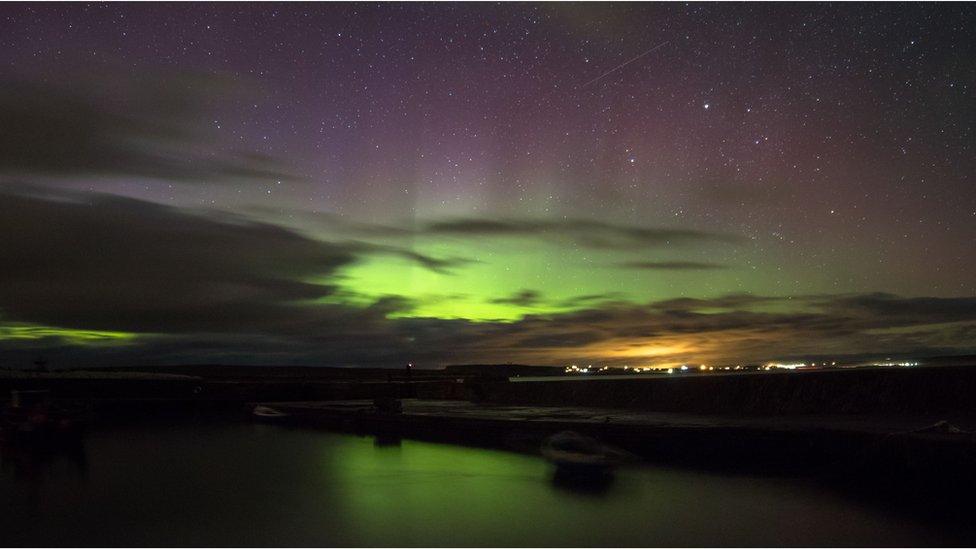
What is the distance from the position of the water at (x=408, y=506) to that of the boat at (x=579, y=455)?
2.69 feet

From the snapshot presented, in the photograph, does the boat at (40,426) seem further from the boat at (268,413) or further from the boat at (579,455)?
the boat at (579,455)

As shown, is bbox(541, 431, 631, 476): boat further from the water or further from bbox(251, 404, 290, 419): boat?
bbox(251, 404, 290, 419): boat

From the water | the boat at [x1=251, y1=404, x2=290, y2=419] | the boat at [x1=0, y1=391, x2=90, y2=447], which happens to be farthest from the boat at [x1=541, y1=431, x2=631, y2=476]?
the boat at [x1=251, y1=404, x2=290, y2=419]

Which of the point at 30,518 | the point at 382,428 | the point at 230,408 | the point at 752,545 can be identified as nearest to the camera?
the point at 752,545

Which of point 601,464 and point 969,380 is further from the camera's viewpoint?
point 969,380

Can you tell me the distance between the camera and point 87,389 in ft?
238

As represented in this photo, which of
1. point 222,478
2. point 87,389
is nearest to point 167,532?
point 222,478

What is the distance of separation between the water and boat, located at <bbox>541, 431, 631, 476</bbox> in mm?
821

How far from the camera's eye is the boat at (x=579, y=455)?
2606 centimetres

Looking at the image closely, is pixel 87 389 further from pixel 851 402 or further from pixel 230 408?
pixel 851 402

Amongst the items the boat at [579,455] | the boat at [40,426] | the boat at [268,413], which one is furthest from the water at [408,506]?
the boat at [268,413]

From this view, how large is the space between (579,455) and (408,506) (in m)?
6.72

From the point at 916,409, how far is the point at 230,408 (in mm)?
55549

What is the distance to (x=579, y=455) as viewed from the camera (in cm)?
2617
